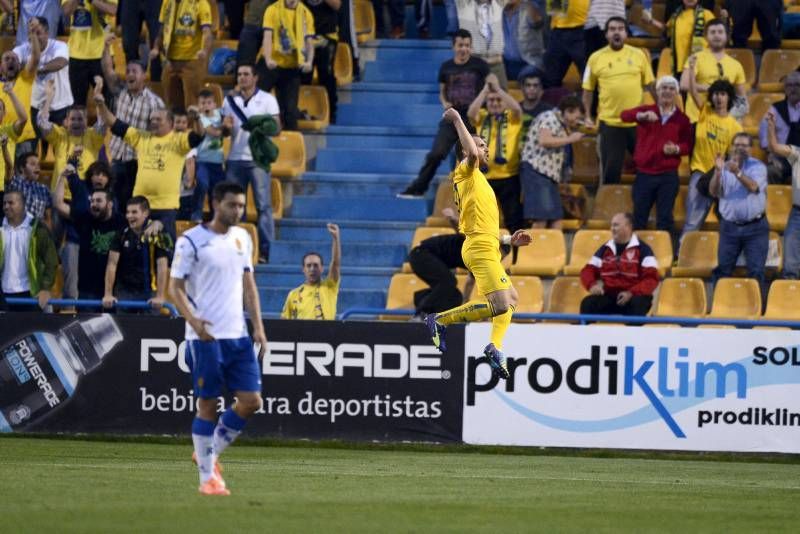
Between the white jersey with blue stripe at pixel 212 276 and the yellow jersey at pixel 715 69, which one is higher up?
the yellow jersey at pixel 715 69

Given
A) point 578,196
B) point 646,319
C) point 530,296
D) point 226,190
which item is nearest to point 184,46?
point 578,196

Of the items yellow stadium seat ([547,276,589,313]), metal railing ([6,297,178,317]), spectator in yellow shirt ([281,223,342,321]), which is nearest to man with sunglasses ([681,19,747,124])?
yellow stadium seat ([547,276,589,313])

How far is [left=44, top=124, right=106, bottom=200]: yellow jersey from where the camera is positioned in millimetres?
20656

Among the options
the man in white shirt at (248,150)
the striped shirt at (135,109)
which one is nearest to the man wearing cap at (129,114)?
the striped shirt at (135,109)

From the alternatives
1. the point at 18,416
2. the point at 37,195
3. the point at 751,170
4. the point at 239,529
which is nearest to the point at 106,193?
the point at 37,195

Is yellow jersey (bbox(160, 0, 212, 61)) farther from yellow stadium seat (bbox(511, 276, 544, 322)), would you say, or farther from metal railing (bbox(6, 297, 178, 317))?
yellow stadium seat (bbox(511, 276, 544, 322))

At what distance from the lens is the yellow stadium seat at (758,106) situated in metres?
21.6

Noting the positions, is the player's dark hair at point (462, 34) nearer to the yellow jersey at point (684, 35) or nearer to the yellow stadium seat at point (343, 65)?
the yellow jersey at point (684, 35)

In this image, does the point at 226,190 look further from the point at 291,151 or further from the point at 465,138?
the point at 291,151

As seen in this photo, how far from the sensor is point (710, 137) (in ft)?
65.4

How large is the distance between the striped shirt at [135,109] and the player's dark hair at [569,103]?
537 centimetres

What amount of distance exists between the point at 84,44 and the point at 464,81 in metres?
5.69

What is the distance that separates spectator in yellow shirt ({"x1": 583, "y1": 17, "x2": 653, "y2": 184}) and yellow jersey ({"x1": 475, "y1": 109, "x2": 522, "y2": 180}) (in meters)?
1.07

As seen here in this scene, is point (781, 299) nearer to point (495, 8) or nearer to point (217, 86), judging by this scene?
point (495, 8)
